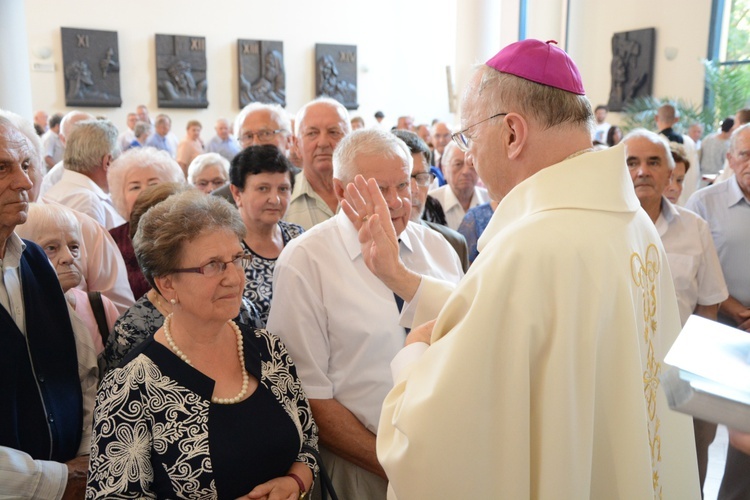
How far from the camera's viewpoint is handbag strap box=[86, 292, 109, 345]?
270cm

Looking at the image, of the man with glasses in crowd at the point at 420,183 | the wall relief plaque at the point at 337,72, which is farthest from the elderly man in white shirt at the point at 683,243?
the wall relief plaque at the point at 337,72

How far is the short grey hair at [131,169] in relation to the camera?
4.10 meters

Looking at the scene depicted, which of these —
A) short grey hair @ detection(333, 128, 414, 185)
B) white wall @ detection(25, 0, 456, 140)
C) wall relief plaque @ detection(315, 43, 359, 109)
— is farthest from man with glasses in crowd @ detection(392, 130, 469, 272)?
wall relief plaque @ detection(315, 43, 359, 109)

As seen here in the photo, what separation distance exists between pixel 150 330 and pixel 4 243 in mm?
546

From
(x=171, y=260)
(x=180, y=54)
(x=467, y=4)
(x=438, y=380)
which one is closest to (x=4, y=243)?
(x=171, y=260)

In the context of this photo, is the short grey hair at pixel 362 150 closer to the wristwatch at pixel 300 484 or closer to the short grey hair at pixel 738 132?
the wristwatch at pixel 300 484

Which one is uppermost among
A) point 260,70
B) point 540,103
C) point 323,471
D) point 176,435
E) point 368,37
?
point 368,37

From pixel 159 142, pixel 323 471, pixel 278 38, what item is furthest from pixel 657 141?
pixel 278 38

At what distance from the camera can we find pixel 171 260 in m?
2.26

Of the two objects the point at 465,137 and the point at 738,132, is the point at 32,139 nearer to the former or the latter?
the point at 465,137

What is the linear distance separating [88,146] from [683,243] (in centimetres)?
364

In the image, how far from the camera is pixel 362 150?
267 centimetres

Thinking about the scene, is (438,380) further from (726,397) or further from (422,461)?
(726,397)

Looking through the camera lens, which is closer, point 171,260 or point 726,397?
point 726,397
